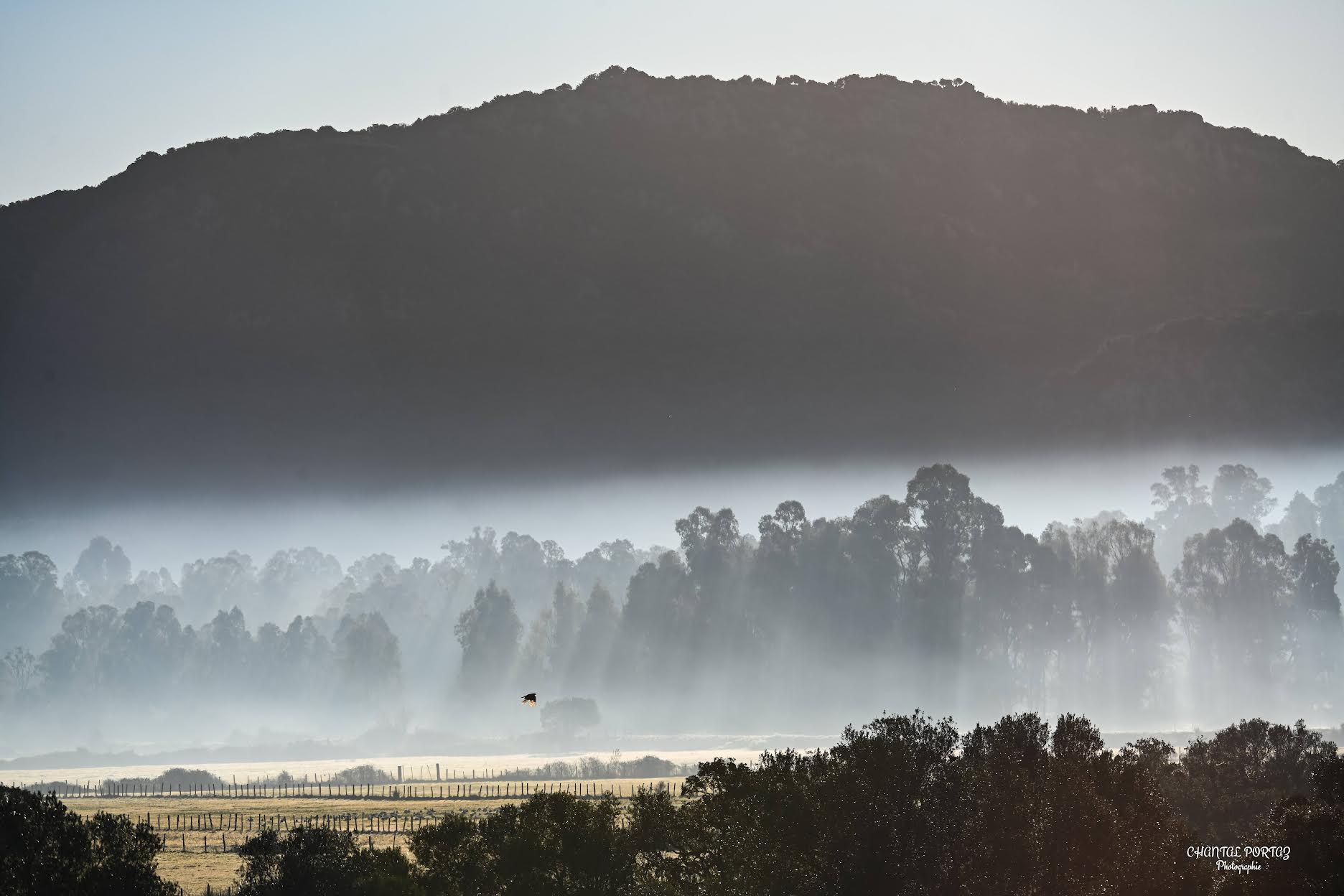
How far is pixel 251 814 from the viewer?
140 metres

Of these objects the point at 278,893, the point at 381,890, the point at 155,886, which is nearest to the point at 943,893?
the point at 381,890

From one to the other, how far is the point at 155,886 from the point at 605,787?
9714 cm

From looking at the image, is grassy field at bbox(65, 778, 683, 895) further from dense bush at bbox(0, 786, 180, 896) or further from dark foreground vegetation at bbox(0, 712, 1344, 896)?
dark foreground vegetation at bbox(0, 712, 1344, 896)

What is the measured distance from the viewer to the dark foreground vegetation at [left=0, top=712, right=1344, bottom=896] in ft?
224

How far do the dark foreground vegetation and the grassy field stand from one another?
A: 66.7 feet

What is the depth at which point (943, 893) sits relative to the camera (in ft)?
224

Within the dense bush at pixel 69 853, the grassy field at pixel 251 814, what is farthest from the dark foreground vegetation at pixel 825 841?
the grassy field at pixel 251 814

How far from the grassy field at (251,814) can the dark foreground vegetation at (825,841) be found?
2032 cm

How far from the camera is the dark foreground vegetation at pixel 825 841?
224 ft

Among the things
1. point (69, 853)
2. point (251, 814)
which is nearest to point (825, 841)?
point (69, 853)

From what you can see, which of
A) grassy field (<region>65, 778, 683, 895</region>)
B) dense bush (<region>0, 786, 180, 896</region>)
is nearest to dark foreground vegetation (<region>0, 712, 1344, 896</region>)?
dense bush (<region>0, 786, 180, 896</region>)

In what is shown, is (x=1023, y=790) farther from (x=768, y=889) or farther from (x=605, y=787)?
(x=605, y=787)

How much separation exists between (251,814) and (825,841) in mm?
85336

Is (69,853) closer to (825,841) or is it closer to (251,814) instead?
(825,841)
